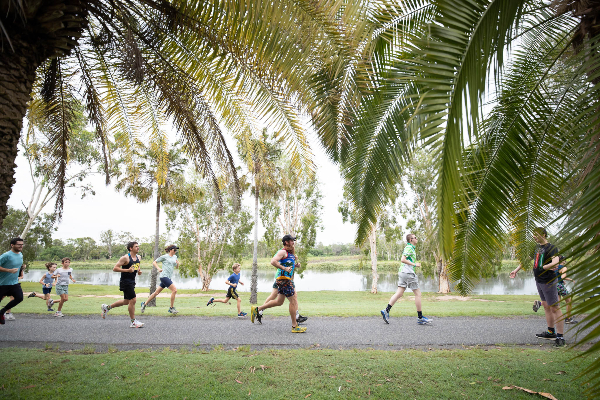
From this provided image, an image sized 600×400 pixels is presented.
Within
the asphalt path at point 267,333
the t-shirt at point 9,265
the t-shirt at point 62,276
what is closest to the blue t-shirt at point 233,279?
the asphalt path at point 267,333

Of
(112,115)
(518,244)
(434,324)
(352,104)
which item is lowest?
(434,324)

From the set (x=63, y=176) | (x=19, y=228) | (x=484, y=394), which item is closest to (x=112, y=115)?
(x=63, y=176)

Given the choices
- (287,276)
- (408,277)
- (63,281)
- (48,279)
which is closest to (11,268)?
(63,281)

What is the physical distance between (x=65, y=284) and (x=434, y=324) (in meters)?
9.40

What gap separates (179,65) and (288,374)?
4.63 metres

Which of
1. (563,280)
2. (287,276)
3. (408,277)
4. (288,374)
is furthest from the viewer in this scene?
(408,277)

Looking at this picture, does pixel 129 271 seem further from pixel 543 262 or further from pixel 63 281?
pixel 543 262

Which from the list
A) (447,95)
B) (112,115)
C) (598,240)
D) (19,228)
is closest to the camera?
(598,240)

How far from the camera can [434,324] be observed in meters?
7.42

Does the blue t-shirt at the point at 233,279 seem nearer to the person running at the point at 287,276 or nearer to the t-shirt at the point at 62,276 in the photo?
the person running at the point at 287,276

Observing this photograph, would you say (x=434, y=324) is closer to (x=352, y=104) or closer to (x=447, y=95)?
(x=352, y=104)

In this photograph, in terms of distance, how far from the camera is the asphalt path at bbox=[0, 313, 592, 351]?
552 cm

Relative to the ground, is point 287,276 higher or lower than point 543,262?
lower

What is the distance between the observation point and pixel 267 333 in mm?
6398
